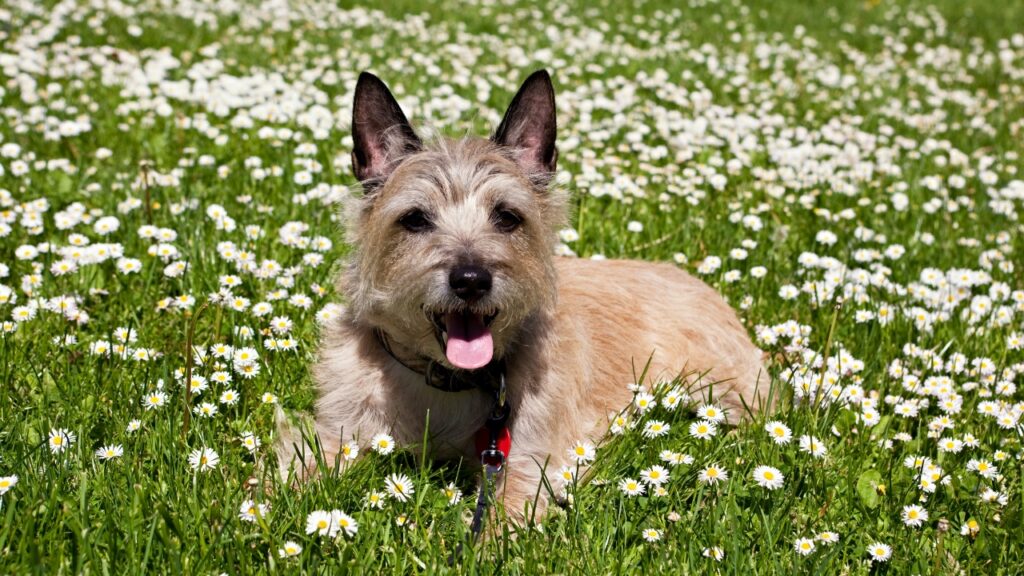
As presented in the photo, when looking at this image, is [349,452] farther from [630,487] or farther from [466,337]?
[630,487]

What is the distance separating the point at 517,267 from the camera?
3498 millimetres

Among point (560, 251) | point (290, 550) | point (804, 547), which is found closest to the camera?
point (290, 550)

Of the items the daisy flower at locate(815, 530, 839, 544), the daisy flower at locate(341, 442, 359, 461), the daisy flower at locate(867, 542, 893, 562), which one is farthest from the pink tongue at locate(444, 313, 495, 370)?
the daisy flower at locate(867, 542, 893, 562)

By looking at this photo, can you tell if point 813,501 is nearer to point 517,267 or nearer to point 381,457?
point 517,267

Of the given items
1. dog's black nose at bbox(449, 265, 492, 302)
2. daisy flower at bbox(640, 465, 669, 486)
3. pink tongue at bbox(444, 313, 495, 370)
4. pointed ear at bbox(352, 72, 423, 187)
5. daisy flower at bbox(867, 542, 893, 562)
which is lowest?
daisy flower at bbox(867, 542, 893, 562)

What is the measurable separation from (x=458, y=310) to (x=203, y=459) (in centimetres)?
106

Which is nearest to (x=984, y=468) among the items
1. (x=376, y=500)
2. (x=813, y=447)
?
(x=813, y=447)

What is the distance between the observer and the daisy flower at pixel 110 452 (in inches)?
125

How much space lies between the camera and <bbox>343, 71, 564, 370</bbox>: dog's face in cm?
337

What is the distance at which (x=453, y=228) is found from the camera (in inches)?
141

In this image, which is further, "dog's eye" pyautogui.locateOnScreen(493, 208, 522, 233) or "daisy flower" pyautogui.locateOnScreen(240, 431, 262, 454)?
"dog's eye" pyautogui.locateOnScreen(493, 208, 522, 233)

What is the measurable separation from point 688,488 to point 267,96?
5.55 meters

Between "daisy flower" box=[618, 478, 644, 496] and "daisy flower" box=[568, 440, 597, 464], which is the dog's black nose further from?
"daisy flower" box=[618, 478, 644, 496]

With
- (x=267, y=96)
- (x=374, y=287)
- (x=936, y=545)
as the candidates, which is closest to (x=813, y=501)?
(x=936, y=545)
